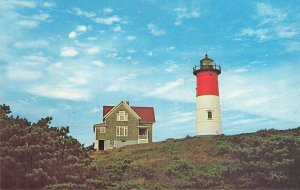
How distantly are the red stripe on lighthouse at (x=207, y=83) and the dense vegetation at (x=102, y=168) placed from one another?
23034mm

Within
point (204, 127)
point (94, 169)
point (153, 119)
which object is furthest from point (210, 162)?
point (153, 119)

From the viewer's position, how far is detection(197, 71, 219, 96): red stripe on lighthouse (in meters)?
50.0

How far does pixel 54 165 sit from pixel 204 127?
32.3m

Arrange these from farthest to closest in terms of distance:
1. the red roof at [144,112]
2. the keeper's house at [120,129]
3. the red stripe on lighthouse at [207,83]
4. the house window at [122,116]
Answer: the red roof at [144,112]
the house window at [122,116]
the keeper's house at [120,129]
the red stripe on lighthouse at [207,83]

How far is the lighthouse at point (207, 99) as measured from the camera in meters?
48.8

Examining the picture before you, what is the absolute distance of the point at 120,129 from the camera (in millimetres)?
54688

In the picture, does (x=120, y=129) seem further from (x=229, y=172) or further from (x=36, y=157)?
(x=36, y=157)

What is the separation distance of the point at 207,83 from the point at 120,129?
468 inches

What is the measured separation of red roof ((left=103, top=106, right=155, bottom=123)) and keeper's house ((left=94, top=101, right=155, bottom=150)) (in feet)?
1.77

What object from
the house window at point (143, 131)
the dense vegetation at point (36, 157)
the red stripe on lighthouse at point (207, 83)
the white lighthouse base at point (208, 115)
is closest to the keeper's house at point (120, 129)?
the house window at point (143, 131)

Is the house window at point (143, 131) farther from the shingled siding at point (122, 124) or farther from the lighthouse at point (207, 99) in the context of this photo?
the lighthouse at point (207, 99)

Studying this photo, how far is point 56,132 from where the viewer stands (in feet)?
64.6

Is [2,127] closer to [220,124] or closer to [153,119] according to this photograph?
[220,124]

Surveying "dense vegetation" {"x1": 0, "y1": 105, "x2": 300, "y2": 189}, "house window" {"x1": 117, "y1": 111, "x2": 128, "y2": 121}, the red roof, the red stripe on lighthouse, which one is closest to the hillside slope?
"dense vegetation" {"x1": 0, "y1": 105, "x2": 300, "y2": 189}
